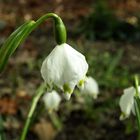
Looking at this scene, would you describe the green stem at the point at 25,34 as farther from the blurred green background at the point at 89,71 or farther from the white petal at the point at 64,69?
the blurred green background at the point at 89,71

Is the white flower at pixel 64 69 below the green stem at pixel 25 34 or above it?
below

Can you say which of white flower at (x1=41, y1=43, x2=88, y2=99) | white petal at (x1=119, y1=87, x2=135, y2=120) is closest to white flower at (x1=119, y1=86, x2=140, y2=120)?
white petal at (x1=119, y1=87, x2=135, y2=120)

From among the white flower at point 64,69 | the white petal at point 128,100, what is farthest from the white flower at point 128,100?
the white flower at point 64,69

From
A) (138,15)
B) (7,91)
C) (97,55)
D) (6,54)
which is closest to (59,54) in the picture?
(6,54)

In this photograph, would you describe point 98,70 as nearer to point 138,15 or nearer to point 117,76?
point 117,76

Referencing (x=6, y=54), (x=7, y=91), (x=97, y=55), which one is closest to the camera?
(x=6, y=54)

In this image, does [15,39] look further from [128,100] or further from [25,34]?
A: [128,100]
